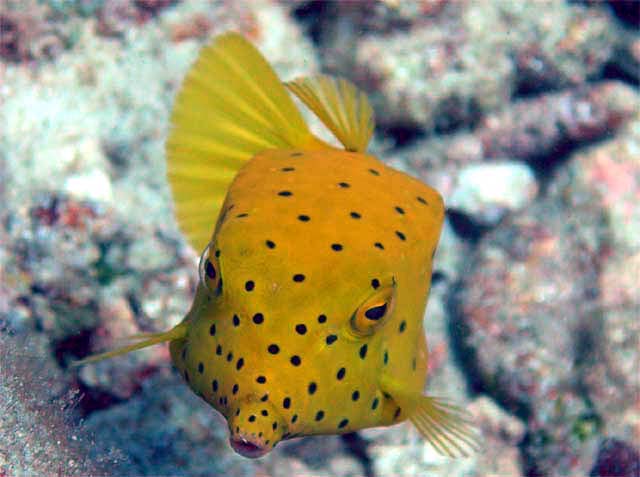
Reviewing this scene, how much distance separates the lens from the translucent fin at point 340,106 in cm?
375

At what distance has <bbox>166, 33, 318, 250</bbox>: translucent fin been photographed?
3.82 m

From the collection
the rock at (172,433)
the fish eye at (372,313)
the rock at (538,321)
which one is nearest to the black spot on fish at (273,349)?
the fish eye at (372,313)

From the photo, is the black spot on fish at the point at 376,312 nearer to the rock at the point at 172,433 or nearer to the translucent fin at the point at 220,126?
the translucent fin at the point at 220,126

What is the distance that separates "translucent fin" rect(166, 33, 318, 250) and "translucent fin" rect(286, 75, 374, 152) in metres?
0.12

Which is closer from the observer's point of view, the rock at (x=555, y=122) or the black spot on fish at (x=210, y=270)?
the black spot on fish at (x=210, y=270)

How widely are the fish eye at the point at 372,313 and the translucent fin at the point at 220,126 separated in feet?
4.92

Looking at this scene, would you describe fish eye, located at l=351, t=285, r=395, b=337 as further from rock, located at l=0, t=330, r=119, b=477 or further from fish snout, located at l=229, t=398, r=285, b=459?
rock, located at l=0, t=330, r=119, b=477

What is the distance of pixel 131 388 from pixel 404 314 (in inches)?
94.0

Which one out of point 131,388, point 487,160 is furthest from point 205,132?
point 487,160

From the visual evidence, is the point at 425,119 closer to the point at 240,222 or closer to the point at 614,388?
the point at 614,388

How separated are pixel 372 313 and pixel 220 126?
1.84 metres

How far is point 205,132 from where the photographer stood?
12.8ft

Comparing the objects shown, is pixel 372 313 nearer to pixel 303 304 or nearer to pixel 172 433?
pixel 303 304

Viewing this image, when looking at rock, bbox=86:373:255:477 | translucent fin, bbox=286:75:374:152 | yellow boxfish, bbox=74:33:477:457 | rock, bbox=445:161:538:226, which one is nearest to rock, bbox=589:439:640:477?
rock, bbox=445:161:538:226
